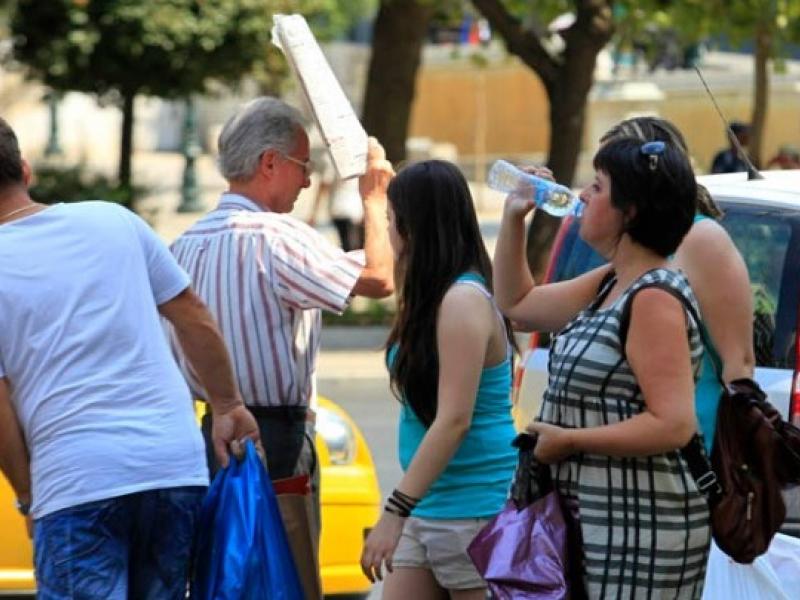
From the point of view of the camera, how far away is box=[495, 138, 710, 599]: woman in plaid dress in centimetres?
398

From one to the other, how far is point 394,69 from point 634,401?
1520cm

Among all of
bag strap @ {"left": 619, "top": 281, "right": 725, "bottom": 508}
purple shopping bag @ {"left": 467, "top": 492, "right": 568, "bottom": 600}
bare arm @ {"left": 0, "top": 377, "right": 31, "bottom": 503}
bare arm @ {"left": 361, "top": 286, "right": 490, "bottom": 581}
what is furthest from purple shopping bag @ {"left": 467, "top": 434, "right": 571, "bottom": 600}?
bare arm @ {"left": 0, "top": 377, "right": 31, "bottom": 503}

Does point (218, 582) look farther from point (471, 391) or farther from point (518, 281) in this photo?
point (518, 281)

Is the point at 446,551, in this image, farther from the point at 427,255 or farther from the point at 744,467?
the point at 744,467

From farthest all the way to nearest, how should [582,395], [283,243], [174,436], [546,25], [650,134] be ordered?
[546,25] < [283,243] < [650,134] < [174,436] < [582,395]

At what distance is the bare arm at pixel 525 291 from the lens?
474 centimetres

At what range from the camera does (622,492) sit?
4039 millimetres

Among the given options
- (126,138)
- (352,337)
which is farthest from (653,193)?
(126,138)

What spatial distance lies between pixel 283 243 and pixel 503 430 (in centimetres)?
78

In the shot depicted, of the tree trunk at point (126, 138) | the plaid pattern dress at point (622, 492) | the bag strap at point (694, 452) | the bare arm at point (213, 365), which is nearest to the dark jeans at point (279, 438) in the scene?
the bare arm at point (213, 365)

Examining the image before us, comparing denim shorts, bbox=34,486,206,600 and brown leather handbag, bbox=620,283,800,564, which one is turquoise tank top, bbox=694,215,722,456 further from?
denim shorts, bbox=34,486,206,600

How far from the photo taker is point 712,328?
475cm

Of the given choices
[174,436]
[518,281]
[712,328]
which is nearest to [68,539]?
[174,436]

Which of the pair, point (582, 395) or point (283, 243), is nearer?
point (582, 395)
